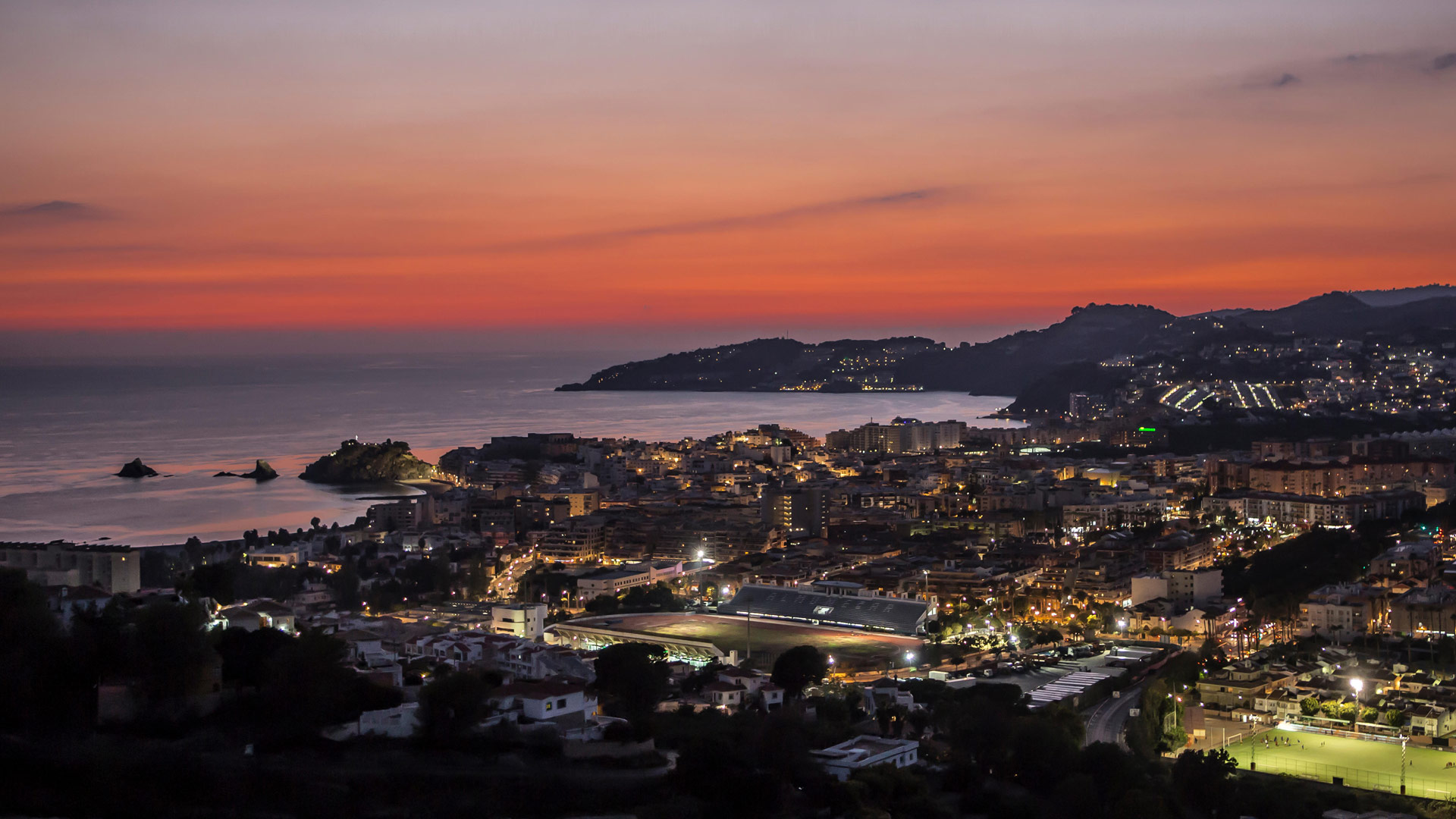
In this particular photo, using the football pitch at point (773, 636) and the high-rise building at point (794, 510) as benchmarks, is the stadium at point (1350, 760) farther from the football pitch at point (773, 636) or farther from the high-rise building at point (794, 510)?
the high-rise building at point (794, 510)

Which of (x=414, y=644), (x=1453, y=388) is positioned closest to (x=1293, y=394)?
(x=1453, y=388)

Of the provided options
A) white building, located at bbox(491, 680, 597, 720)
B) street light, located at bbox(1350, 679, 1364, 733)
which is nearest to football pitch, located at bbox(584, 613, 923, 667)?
street light, located at bbox(1350, 679, 1364, 733)

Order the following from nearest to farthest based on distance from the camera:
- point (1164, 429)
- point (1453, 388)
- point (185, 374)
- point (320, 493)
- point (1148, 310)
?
point (320, 493), point (1164, 429), point (1453, 388), point (1148, 310), point (185, 374)

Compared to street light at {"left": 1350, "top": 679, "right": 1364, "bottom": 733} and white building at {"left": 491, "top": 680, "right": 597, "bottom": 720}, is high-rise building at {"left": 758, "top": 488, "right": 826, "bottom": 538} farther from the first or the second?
white building at {"left": 491, "top": 680, "right": 597, "bottom": 720}

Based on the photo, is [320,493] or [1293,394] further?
[1293,394]

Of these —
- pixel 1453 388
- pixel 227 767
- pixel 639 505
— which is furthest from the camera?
pixel 1453 388

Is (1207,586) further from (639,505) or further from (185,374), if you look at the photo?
(185,374)

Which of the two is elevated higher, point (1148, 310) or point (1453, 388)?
point (1148, 310)

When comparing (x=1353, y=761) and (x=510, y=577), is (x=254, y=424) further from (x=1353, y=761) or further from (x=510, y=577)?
(x=1353, y=761)
